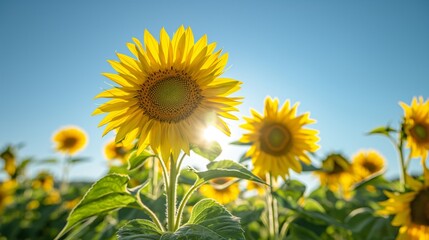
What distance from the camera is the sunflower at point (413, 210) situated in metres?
2.97

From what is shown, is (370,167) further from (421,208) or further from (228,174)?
(228,174)

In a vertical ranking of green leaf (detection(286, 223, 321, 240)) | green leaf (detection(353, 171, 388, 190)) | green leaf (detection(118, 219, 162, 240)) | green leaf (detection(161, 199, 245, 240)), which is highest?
green leaf (detection(353, 171, 388, 190))

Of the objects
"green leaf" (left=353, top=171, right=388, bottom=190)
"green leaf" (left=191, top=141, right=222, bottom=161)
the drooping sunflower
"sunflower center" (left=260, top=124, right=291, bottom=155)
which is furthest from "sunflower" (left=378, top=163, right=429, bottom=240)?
"green leaf" (left=191, top=141, right=222, bottom=161)

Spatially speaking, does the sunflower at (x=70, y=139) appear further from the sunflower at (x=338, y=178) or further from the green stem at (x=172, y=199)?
the green stem at (x=172, y=199)

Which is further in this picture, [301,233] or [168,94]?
[301,233]

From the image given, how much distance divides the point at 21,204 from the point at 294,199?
15.5 ft

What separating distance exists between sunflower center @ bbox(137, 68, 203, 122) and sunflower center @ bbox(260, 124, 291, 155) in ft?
4.84

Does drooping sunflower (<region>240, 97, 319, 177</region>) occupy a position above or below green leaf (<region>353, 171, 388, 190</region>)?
above

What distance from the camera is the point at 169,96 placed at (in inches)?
88.3

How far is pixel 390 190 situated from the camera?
3195mm

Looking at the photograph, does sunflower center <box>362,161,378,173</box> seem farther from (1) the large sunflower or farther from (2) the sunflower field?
(1) the large sunflower

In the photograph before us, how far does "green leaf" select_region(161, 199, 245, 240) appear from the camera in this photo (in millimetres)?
1426

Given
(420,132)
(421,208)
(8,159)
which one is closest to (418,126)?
(420,132)

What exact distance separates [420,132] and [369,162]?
319cm
